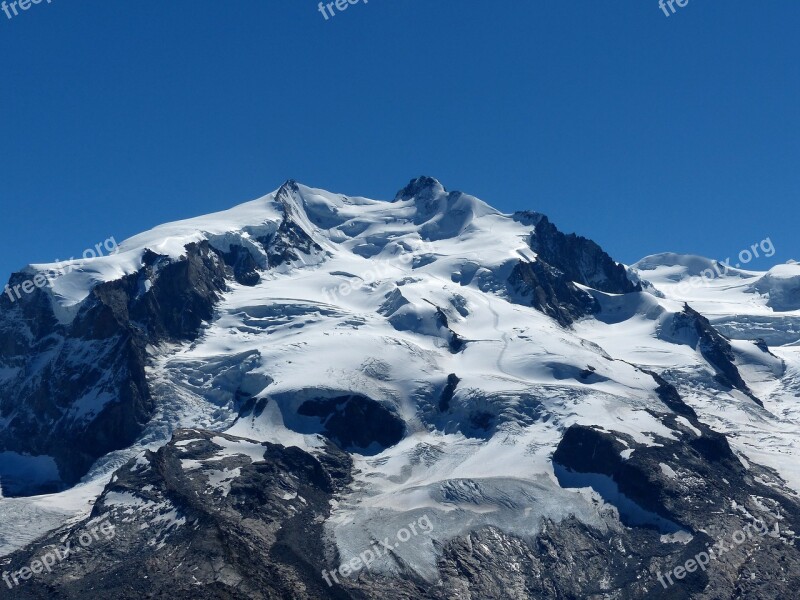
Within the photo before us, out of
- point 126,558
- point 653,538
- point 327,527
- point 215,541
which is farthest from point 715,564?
point 126,558

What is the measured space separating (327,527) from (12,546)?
49.6 meters

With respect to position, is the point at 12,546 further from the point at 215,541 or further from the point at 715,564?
the point at 715,564

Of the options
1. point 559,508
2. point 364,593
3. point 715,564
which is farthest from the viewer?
point 559,508

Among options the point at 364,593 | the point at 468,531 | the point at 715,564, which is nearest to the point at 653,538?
the point at 715,564

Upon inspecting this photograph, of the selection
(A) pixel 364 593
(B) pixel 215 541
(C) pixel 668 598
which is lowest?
(C) pixel 668 598

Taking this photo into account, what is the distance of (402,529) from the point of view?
18800cm

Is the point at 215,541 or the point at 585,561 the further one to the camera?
the point at 585,561

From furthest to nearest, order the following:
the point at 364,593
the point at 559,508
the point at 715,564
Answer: the point at 559,508 < the point at 715,564 < the point at 364,593

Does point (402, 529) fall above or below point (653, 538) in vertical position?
above

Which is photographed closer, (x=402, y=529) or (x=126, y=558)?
(x=126, y=558)

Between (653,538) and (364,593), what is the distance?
Result: 2035 inches

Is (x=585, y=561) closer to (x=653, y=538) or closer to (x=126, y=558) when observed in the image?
(x=653, y=538)

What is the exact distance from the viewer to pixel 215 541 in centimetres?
17075

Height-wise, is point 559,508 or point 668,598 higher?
point 559,508
